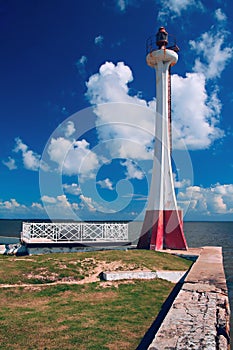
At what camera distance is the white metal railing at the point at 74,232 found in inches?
649

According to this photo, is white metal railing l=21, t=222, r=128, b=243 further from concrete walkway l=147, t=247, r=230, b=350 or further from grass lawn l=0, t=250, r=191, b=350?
concrete walkway l=147, t=247, r=230, b=350

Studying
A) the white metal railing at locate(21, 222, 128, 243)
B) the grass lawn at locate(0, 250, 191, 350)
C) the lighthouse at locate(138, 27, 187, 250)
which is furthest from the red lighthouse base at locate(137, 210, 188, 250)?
the grass lawn at locate(0, 250, 191, 350)

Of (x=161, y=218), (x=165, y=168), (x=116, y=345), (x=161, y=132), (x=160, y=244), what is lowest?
(x=116, y=345)

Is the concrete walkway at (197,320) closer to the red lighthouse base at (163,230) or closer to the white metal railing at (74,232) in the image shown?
the white metal railing at (74,232)

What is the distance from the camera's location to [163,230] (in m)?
19.3

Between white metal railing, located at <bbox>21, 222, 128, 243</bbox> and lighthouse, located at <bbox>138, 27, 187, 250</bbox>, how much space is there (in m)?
1.71

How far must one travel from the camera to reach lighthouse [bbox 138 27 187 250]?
18.8 meters

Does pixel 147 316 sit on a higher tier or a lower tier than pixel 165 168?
lower

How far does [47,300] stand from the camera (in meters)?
9.45

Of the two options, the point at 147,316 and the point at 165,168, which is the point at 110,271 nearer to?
the point at 147,316

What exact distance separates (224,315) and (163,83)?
15.4 m

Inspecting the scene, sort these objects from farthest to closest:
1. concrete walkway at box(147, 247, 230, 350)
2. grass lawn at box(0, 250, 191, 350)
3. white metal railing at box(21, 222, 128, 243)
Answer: white metal railing at box(21, 222, 128, 243), grass lawn at box(0, 250, 191, 350), concrete walkway at box(147, 247, 230, 350)

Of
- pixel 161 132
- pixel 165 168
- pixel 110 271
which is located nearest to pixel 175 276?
pixel 110 271

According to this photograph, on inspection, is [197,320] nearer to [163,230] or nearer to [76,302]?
[76,302]
